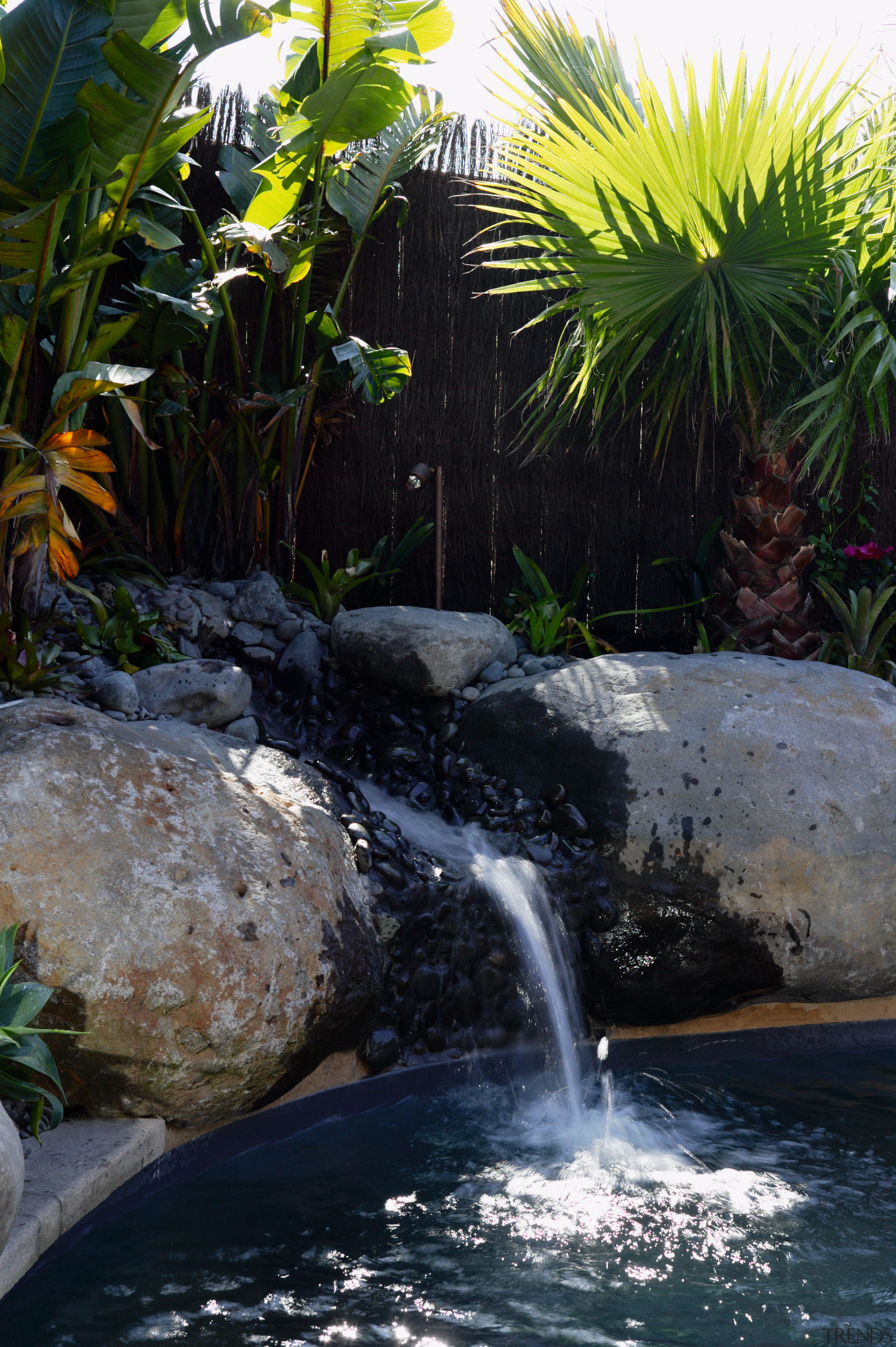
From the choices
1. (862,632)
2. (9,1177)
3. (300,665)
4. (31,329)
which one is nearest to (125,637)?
(300,665)

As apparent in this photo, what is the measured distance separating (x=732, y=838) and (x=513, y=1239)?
1.80m

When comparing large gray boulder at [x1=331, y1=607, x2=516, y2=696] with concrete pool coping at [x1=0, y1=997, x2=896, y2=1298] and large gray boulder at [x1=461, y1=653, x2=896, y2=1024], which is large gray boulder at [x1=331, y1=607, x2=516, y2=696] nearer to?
large gray boulder at [x1=461, y1=653, x2=896, y2=1024]

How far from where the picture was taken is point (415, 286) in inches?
226

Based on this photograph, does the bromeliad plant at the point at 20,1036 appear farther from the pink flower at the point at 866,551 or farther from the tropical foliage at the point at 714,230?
the pink flower at the point at 866,551

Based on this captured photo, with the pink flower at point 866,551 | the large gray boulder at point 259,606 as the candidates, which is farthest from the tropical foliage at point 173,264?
the pink flower at point 866,551

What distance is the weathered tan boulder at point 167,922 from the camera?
7.71ft

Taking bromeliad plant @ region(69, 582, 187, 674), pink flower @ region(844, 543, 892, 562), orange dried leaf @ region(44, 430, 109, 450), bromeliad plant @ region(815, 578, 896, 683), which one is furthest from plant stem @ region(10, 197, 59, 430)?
pink flower @ region(844, 543, 892, 562)

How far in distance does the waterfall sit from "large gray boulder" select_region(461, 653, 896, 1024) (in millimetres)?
152

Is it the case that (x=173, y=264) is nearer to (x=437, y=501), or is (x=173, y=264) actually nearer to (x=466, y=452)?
(x=437, y=501)

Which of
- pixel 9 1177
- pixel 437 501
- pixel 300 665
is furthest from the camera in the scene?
pixel 437 501

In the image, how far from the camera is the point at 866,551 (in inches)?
222

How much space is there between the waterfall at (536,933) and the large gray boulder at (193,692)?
0.86 metres

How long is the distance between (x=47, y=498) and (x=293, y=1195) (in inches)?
88.2

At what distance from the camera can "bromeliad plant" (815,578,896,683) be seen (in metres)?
5.15
